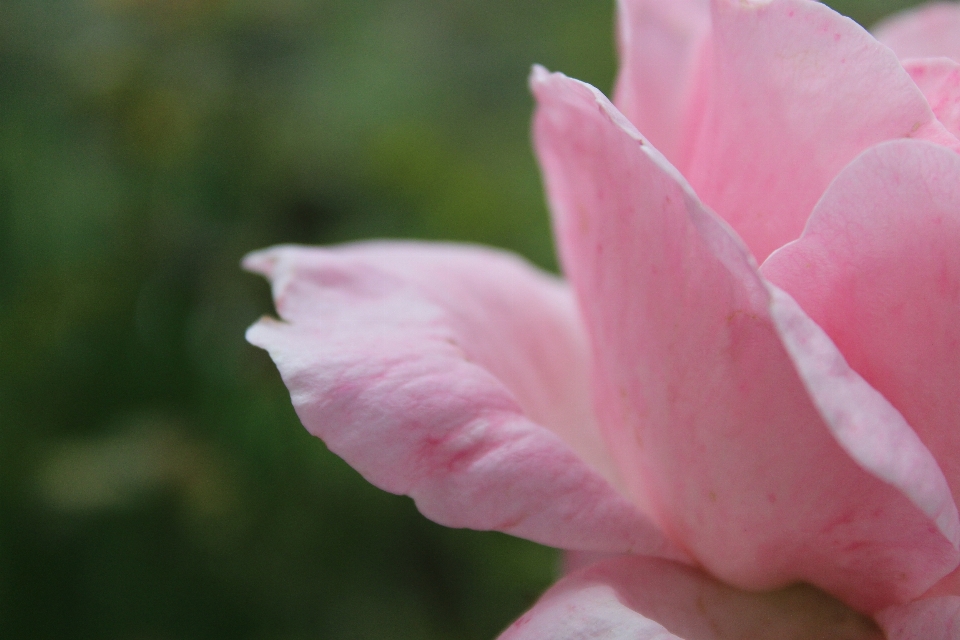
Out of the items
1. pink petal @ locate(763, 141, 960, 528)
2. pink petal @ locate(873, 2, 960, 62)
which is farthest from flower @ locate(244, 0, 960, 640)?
pink petal @ locate(873, 2, 960, 62)

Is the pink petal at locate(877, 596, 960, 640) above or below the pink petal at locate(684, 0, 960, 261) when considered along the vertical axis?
below

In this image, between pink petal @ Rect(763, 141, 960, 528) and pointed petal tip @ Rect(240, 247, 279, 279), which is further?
pointed petal tip @ Rect(240, 247, 279, 279)

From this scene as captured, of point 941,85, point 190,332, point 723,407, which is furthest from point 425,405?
point 190,332

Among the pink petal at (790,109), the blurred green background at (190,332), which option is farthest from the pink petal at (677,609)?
the blurred green background at (190,332)

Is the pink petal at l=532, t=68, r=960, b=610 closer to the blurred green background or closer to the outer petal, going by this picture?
the outer petal

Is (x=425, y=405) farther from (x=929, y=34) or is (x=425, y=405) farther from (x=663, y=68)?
(x=929, y=34)
